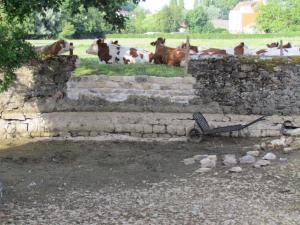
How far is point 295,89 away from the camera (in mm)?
12859

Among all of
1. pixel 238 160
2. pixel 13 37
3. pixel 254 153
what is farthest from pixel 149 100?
pixel 13 37

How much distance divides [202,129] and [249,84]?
1.84 m

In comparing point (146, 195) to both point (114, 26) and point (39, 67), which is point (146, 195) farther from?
point (39, 67)

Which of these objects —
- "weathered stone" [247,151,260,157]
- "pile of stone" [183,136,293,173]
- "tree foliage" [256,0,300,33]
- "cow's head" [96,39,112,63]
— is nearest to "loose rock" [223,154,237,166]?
"pile of stone" [183,136,293,173]

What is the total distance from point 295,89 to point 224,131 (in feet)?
6.83

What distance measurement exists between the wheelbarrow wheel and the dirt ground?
181 millimetres

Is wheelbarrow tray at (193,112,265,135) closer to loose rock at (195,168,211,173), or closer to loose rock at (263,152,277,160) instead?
loose rock at (263,152,277,160)

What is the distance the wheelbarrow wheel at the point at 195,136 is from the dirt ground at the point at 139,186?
18 cm

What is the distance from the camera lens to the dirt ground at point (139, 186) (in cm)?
756

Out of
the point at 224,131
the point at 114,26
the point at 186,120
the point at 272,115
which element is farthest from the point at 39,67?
the point at 272,115

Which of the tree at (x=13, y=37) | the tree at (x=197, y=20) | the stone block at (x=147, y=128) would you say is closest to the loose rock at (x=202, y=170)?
the stone block at (x=147, y=128)

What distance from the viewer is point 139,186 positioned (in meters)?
9.09

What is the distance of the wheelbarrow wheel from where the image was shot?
12.2 m

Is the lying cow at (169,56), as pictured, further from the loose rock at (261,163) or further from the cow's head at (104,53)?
the loose rock at (261,163)
